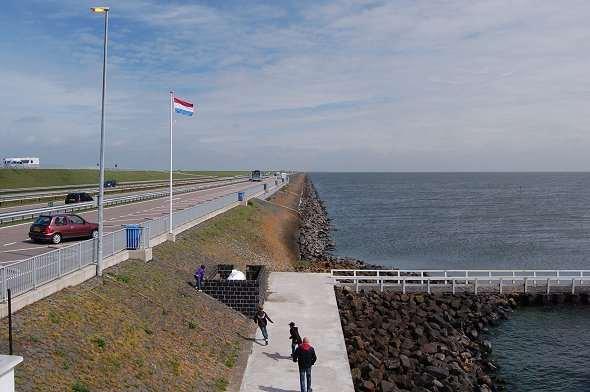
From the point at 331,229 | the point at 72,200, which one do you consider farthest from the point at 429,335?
the point at 331,229

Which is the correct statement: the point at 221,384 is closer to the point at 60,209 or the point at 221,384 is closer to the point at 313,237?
the point at 60,209

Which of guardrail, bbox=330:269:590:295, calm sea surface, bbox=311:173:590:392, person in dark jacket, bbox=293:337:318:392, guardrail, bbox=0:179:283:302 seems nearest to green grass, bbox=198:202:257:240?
guardrail, bbox=330:269:590:295

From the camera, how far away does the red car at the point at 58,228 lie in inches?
973

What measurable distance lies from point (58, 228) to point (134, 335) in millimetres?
11447

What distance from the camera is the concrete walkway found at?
54.1 feet

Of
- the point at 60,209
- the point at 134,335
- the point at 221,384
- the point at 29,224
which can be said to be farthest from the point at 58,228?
the point at 60,209

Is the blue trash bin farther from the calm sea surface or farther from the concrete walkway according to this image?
the calm sea surface

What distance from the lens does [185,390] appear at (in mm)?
14641

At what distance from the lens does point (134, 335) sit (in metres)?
15.9

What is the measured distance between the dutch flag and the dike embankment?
6924 mm

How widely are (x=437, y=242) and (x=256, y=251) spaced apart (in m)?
31.6

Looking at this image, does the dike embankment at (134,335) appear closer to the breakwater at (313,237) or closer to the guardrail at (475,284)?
the guardrail at (475,284)

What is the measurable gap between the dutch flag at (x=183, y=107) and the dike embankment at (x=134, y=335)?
692 centimetres

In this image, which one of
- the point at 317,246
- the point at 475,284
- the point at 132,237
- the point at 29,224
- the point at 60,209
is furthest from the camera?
the point at 317,246
